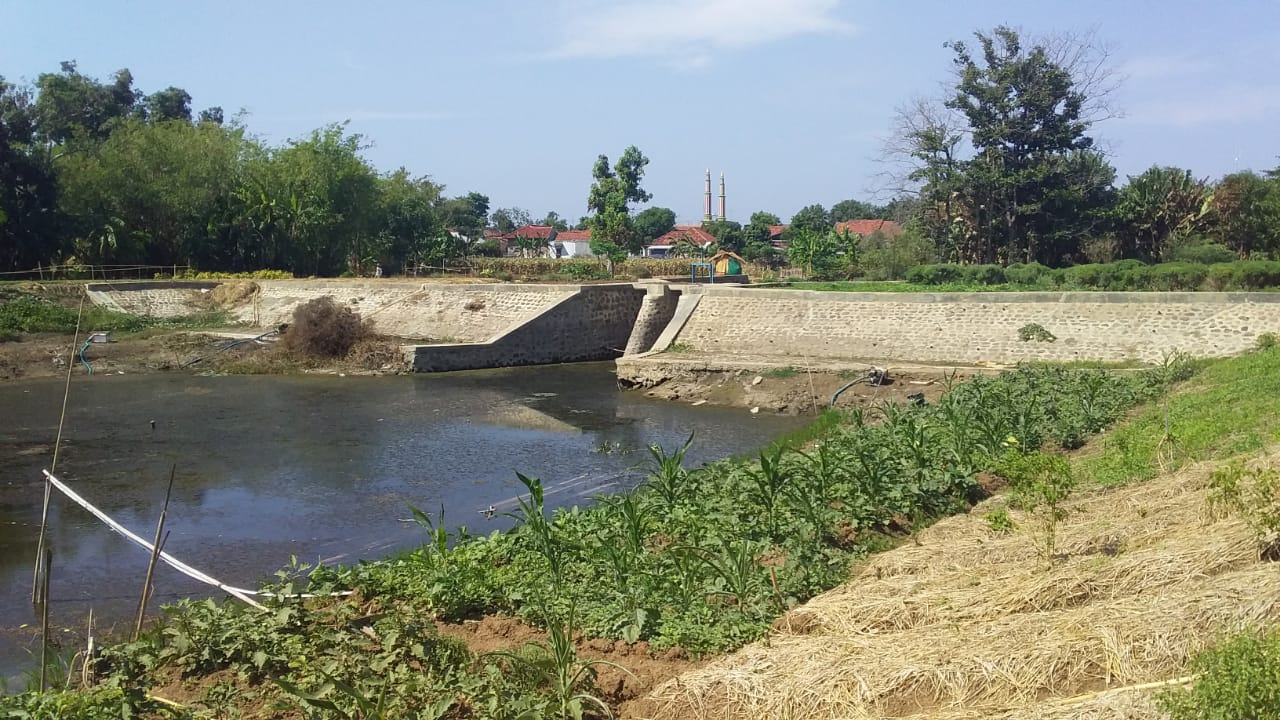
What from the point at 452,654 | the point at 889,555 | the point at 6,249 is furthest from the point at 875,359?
the point at 6,249

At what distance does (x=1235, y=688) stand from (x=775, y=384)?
1648cm

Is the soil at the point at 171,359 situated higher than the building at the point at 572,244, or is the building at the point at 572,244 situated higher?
the building at the point at 572,244

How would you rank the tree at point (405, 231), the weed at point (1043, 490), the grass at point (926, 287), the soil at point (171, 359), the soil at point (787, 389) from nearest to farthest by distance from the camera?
the weed at point (1043, 490) → the soil at point (787, 389) → the grass at point (926, 287) → the soil at point (171, 359) → the tree at point (405, 231)

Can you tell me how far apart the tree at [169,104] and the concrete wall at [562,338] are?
4520 cm

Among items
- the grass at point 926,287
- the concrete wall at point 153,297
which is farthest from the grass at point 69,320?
the grass at point 926,287

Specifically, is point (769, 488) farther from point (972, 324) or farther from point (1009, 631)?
point (972, 324)

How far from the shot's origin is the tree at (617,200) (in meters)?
54.0

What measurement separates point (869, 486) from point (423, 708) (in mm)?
4995

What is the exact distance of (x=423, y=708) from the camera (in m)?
5.65

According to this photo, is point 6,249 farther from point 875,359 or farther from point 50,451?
point 875,359

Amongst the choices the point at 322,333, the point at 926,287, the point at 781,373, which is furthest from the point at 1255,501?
the point at 322,333

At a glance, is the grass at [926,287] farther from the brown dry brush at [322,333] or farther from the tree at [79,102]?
the tree at [79,102]

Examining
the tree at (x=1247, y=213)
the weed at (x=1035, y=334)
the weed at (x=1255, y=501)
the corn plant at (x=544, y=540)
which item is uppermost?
the tree at (x=1247, y=213)

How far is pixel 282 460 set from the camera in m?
15.2
